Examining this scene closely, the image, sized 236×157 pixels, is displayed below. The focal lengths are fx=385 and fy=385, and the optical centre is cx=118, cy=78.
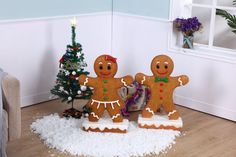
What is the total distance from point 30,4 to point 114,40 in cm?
115

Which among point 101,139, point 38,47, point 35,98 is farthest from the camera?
point 35,98

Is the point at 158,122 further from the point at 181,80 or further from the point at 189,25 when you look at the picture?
the point at 189,25

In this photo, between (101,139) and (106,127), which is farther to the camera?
(106,127)

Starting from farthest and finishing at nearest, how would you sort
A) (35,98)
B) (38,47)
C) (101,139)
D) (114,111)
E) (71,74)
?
(35,98)
(38,47)
(71,74)
(114,111)
(101,139)

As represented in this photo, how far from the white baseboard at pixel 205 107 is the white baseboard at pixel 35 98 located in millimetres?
1318

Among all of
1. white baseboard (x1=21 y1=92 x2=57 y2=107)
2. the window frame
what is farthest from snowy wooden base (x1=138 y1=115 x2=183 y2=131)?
white baseboard (x1=21 y1=92 x2=57 y2=107)

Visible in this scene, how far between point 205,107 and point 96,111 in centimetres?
117

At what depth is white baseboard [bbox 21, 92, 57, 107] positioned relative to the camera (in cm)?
377

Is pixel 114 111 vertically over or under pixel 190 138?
over

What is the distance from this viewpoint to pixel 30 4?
11.8 ft

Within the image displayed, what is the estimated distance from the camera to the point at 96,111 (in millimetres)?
3135

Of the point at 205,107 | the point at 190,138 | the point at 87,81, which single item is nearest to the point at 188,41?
the point at 205,107

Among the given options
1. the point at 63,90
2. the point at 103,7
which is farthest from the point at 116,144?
the point at 103,7

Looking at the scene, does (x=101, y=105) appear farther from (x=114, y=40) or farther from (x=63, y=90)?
(x=114, y=40)
